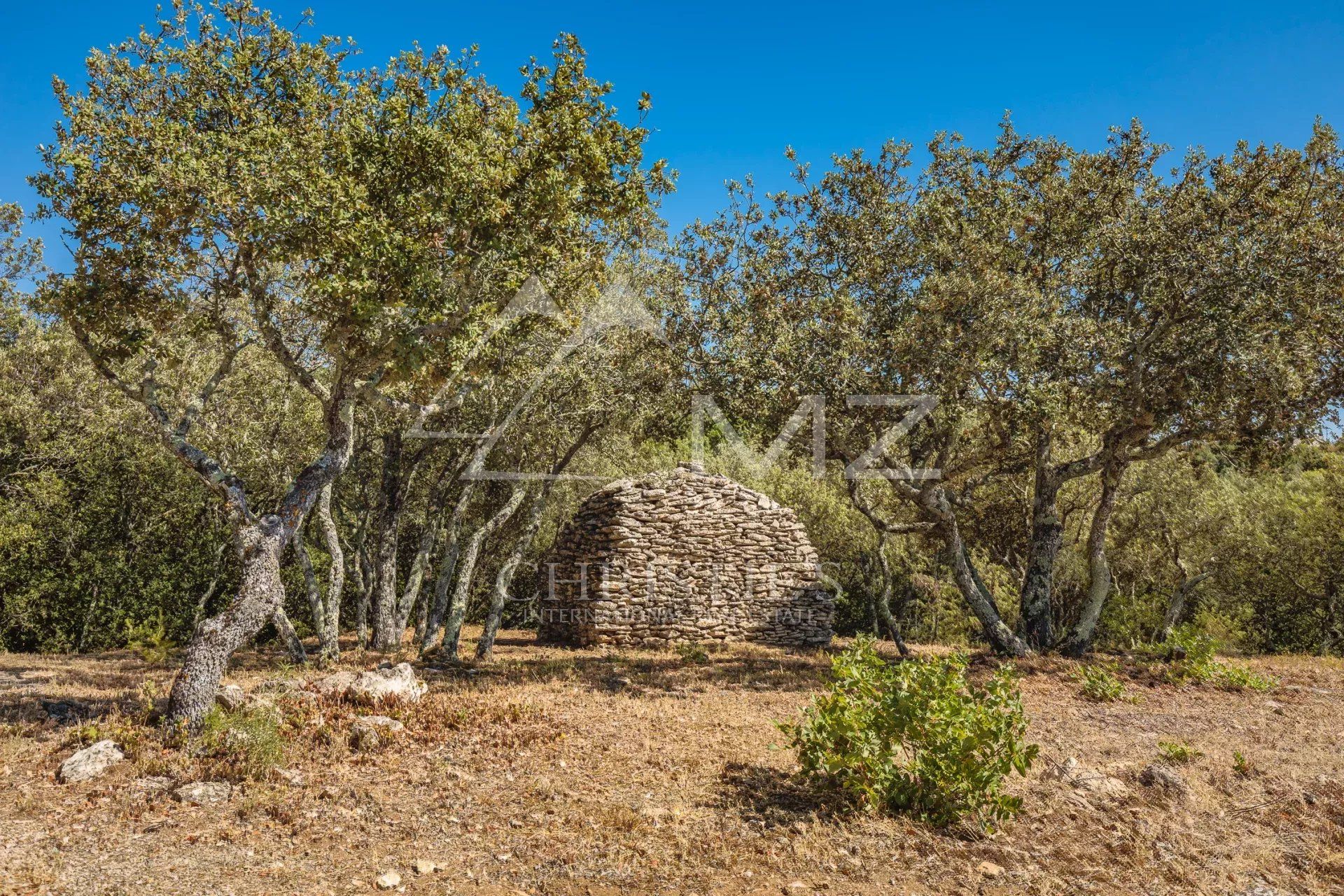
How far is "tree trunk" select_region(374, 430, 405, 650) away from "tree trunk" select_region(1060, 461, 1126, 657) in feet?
42.7

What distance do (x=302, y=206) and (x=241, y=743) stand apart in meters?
5.24

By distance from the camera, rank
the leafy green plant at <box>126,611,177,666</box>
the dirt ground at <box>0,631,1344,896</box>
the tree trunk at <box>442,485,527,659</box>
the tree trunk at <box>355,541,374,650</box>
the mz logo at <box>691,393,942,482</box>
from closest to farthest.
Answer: the dirt ground at <box>0,631,1344,896</box> < the mz logo at <box>691,393,942,482</box> < the tree trunk at <box>442,485,527,659</box> < the tree trunk at <box>355,541,374,650</box> < the leafy green plant at <box>126,611,177,666</box>

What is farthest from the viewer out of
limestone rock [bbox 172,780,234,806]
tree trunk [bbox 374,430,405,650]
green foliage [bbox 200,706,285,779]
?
tree trunk [bbox 374,430,405,650]

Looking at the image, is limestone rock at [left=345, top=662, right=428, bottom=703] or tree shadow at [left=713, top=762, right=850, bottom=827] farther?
limestone rock at [left=345, top=662, right=428, bottom=703]

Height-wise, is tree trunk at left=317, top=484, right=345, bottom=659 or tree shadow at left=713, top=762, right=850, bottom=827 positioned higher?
tree trunk at left=317, top=484, right=345, bottom=659

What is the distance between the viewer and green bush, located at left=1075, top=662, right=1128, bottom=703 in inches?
393

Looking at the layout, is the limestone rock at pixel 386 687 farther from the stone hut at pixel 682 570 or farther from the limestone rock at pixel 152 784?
the stone hut at pixel 682 570

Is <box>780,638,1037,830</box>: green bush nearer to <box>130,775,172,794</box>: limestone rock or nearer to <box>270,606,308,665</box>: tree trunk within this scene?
<box>130,775,172,794</box>: limestone rock

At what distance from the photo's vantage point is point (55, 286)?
859cm

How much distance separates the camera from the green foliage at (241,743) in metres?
6.38

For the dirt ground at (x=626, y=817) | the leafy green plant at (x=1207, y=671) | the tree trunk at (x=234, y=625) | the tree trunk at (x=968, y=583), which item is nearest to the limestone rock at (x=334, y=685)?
the dirt ground at (x=626, y=817)

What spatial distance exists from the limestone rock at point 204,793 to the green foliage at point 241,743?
195 millimetres

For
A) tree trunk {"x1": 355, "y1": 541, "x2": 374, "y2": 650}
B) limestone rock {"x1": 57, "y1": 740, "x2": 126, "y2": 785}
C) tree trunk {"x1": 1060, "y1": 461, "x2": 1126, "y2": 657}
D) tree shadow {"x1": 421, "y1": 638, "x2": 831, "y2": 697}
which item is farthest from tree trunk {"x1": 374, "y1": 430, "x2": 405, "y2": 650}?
tree trunk {"x1": 1060, "y1": 461, "x2": 1126, "y2": 657}

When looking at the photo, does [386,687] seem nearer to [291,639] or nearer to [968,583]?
[291,639]
